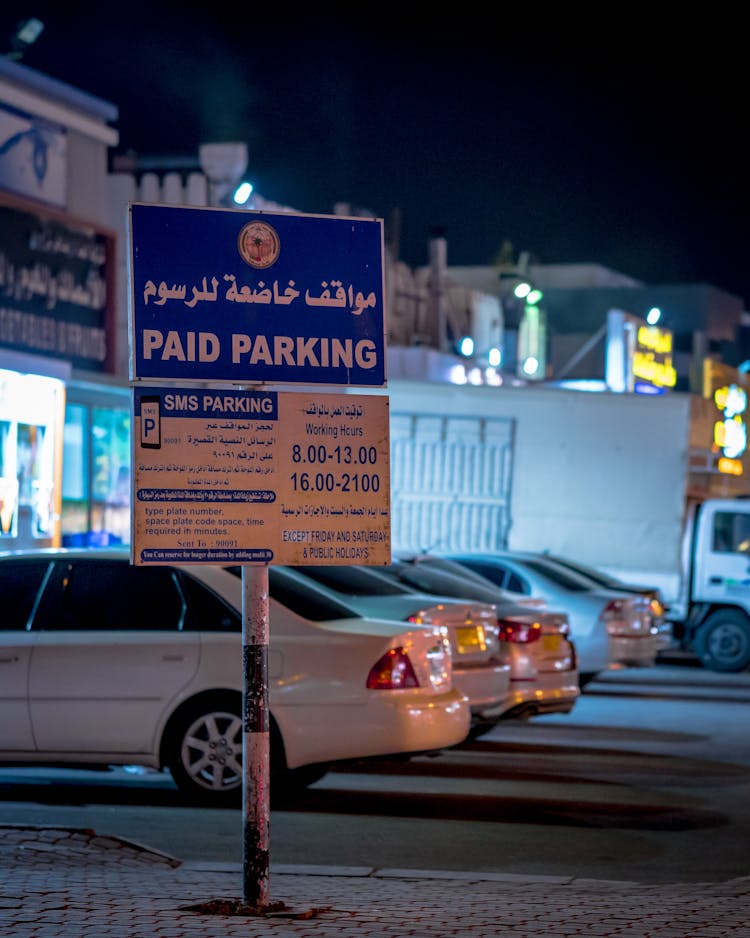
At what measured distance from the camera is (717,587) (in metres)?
23.5

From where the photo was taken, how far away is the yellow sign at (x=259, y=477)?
7.05 metres

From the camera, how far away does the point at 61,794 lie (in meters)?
11.4

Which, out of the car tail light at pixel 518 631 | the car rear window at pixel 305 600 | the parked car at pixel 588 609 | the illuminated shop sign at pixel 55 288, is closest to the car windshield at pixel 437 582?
the car tail light at pixel 518 631

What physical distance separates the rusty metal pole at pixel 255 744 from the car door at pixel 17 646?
382cm

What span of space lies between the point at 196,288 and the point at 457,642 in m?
5.70

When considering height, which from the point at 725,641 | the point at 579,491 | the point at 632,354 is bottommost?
the point at 725,641

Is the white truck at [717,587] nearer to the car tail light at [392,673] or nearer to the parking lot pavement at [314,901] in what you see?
the car tail light at [392,673]

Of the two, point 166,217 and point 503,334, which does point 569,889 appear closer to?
point 166,217

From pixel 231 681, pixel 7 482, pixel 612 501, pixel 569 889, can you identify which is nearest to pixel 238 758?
pixel 231 681

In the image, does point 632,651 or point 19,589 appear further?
point 632,651

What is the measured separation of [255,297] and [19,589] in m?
4.57

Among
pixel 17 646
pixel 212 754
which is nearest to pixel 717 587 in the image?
pixel 212 754

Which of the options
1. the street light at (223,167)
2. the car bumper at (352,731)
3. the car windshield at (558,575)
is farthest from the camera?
the street light at (223,167)

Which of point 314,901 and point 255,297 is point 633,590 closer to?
point 314,901
